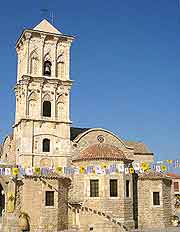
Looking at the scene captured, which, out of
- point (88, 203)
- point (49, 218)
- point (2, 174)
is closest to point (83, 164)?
point (88, 203)

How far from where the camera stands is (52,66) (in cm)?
3759

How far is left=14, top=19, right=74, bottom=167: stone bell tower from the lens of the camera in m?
34.8

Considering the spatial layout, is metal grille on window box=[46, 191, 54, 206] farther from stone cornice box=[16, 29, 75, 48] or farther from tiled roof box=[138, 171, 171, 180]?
stone cornice box=[16, 29, 75, 48]

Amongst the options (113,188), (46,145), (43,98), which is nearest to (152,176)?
(113,188)

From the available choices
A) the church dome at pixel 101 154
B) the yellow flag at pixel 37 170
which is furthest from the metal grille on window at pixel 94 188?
the yellow flag at pixel 37 170

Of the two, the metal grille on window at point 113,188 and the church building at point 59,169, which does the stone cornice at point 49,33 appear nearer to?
the church building at point 59,169

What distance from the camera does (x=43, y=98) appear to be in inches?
1443

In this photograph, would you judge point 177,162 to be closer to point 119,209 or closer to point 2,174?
point 119,209

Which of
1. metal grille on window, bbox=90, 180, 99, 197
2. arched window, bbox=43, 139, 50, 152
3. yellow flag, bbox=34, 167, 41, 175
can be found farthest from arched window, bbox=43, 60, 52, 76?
metal grille on window, bbox=90, 180, 99, 197

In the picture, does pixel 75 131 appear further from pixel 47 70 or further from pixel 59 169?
pixel 59 169

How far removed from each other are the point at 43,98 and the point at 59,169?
10668mm

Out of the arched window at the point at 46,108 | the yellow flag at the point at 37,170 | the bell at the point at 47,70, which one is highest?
the bell at the point at 47,70

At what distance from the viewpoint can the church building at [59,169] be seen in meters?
28.0

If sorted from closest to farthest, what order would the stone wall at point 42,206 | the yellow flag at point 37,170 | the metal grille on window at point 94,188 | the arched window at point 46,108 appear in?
1. the stone wall at point 42,206
2. the yellow flag at point 37,170
3. the metal grille on window at point 94,188
4. the arched window at point 46,108
